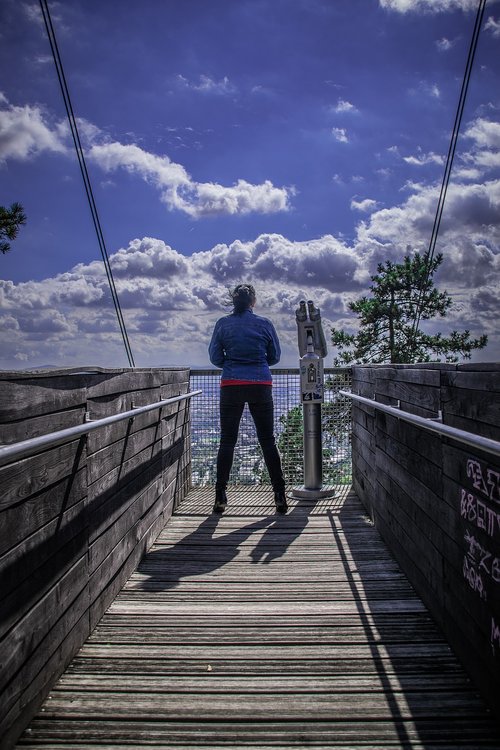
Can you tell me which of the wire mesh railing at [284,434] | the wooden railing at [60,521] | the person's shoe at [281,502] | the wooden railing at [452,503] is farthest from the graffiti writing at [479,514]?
the wire mesh railing at [284,434]

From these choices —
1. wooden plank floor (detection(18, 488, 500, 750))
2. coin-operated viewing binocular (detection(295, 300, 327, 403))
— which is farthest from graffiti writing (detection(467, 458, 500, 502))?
coin-operated viewing binocular (detection(295, 300, 327, 403))

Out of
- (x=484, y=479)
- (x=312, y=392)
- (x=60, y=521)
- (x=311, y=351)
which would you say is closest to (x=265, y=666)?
(x=60, y=521)

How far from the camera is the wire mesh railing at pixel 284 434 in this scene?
18.5 ft

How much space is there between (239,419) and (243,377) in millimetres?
340

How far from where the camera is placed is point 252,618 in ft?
8.86

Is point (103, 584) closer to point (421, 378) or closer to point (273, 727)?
point (273, 727)

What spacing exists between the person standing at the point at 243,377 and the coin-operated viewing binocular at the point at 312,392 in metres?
0.70

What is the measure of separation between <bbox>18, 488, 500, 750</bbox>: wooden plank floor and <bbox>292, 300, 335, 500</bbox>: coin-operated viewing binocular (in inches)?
67.3

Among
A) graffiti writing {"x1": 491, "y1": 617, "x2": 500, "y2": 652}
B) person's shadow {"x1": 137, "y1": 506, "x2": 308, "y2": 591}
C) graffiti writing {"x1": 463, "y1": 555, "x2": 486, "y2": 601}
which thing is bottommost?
person's shadow {"x1": 137, "y1": 506, "x2": 308, "y2": 591}

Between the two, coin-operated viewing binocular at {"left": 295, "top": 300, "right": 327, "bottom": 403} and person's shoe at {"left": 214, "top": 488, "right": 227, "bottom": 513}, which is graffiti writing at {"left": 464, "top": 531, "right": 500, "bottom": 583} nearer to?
person's shoe at {"left": 214, "top": 488, "right": 227, "bottom": 513}

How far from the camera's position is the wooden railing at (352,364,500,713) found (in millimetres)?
1895

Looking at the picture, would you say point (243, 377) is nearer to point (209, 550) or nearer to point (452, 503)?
point (209, 550)

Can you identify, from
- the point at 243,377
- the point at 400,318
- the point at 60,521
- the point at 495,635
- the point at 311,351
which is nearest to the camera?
the point at 495,635

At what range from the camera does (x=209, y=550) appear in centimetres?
378
